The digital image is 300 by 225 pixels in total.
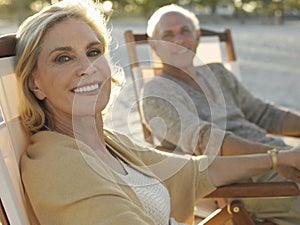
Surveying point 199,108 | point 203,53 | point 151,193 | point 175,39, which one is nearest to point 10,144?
point 151,193

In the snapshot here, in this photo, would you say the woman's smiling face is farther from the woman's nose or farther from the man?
the man

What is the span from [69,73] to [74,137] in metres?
0.21

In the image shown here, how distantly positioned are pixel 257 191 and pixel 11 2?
18978mm

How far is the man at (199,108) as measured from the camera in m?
2.70

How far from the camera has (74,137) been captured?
1740 mm

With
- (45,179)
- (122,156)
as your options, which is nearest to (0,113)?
(45,179)

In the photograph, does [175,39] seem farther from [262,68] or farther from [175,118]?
[262,68]

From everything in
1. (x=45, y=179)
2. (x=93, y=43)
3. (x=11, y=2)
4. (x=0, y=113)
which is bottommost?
(x=11, y=2)

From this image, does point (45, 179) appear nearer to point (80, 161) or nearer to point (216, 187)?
point (80, 161)

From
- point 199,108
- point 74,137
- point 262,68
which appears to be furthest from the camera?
point 262,68

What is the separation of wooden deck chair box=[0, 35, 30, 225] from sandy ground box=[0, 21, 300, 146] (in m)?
0.48

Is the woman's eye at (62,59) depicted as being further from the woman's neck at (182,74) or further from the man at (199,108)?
the woman's neck at (182,74)

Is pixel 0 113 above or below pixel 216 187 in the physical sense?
above

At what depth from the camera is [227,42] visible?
13.2 ft
